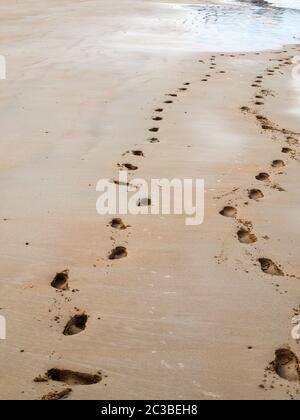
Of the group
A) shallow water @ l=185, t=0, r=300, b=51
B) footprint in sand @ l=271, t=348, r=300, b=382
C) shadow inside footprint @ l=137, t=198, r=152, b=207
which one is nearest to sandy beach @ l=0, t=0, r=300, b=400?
footprint in sand @ l=271, t=348, r=300, b=382

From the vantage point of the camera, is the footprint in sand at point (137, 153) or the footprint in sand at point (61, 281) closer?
the footprint in sand at point (61, 281)

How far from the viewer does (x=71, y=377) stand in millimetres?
1875

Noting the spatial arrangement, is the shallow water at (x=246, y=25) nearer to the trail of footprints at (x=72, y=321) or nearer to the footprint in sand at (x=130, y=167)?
the footprint in sand at (x=130, y=167)

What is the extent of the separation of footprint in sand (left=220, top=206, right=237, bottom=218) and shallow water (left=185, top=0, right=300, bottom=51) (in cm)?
635

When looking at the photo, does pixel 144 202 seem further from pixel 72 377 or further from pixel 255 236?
pixel 72 377

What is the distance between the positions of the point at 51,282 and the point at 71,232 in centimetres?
50

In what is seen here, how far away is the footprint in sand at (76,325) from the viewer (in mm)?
2087

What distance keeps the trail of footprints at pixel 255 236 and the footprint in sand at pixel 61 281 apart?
3.59 ft

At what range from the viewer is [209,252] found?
2691 mm

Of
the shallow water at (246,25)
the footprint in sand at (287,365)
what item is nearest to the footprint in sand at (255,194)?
the footprint in sand at (287,365)

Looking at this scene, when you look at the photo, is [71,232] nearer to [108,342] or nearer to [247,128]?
[108,342]

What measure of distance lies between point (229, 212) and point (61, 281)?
130 cm

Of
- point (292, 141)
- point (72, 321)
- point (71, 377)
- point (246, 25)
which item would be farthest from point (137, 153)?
point (246, 25)

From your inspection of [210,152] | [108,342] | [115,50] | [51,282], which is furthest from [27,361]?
[115,50]
